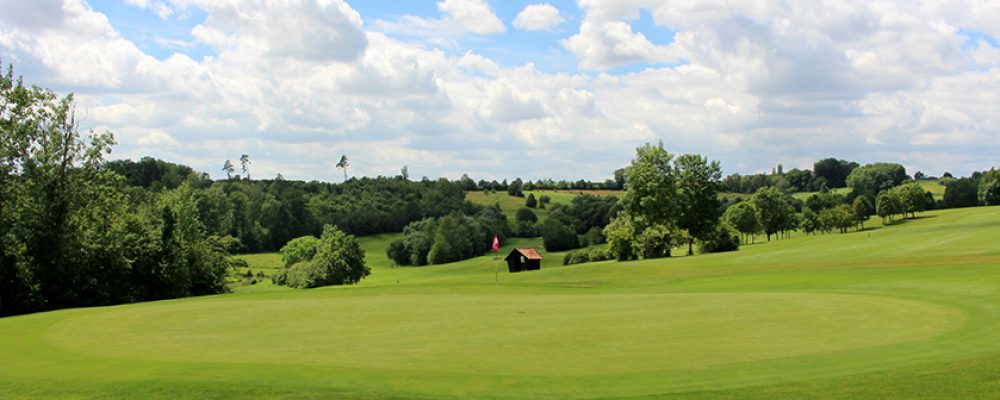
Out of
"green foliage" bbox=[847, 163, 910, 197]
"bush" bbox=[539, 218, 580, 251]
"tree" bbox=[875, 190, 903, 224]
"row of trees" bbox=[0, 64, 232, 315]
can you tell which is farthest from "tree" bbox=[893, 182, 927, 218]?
"row of trees" bbox=[0, 64, 232, 315]

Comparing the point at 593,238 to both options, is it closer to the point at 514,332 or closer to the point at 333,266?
the point at 333,266

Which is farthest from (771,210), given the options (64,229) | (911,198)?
(64,229)

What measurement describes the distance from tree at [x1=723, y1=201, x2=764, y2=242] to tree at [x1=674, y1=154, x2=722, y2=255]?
23415 millimetres

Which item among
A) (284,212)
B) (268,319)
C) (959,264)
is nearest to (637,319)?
(268,319)

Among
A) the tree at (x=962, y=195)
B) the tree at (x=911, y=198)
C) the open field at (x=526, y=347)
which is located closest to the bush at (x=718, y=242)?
the tree at (x=911, y=198)

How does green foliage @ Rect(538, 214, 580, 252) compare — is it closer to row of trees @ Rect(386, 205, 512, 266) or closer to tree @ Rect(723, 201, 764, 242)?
row of trees @ Rect(386, 205, 512, 266)

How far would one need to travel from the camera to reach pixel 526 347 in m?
18.0

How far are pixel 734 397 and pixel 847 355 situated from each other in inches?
202

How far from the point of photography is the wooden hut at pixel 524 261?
86312 millimetres

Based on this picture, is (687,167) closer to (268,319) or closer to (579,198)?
(268,319)

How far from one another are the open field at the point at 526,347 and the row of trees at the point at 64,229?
16.6 m

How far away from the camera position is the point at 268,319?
24.2 meters

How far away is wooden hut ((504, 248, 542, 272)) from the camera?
86312 millimetres

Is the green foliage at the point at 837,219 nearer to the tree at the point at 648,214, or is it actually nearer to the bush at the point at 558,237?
the bush at the point at 558,237
